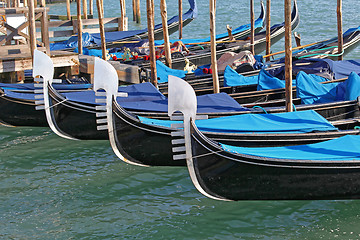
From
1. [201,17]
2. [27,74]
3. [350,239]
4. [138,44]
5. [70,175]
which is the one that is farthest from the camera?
[201,17]

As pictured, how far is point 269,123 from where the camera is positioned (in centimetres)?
736

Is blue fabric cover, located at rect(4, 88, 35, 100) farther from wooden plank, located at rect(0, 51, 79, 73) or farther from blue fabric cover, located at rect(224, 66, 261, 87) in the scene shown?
blue fabric cover, located at rect(224, 66, 261, 87)

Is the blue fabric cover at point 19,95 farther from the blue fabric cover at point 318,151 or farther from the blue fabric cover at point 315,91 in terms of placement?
the blue fabric cover at point 318,151

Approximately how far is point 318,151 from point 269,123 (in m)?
0.97

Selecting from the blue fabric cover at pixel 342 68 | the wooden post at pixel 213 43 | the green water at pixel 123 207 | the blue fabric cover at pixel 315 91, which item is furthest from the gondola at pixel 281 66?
the green water at pixel 123 207

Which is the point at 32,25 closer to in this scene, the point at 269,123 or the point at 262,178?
the point at 269,123

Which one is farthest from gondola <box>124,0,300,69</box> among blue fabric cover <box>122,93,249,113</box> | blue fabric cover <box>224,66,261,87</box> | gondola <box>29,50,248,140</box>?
blue fabric cover <box>122,93,249,113</box>

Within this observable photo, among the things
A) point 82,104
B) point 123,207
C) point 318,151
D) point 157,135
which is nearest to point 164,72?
point 82,104

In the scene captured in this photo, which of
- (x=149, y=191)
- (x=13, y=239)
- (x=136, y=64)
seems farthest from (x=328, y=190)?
(x=136, y=64)

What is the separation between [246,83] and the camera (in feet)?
32.8

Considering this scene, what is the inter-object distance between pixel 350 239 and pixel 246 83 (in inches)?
175

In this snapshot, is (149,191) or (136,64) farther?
(136,64)

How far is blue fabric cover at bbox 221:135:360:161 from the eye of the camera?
20.8 feet

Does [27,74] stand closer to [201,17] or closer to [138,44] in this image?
[138,44]
